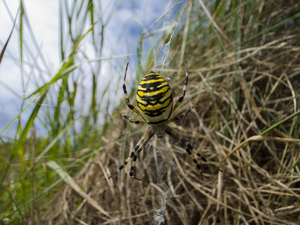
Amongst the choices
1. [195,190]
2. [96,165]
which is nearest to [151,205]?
[195,190]

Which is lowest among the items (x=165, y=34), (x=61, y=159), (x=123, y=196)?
(x=123, y=196)

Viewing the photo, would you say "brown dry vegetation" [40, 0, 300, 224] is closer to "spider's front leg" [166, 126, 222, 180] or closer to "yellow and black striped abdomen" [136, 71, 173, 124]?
"spider's front leg" [166, 126, 222, 180]

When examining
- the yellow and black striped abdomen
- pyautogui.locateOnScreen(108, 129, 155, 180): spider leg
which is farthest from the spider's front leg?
the yellow and black striped abdomen

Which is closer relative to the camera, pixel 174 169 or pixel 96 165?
pixel 174 169

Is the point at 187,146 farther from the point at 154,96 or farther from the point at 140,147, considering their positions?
the point at 154,96

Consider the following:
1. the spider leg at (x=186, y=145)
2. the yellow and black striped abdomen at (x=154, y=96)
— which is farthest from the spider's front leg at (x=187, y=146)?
the yellow and black striped abdomen at (x=154, y=96)

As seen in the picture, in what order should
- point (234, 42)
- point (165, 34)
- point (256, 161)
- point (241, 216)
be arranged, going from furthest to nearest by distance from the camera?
1. point (234, 42)
2. point (165, 34)
3. point (256, 161)
4. point (241, 216)

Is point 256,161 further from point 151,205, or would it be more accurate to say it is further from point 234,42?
point 234,42

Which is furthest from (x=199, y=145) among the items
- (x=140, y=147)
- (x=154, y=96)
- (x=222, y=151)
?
(x=154, y=96)
